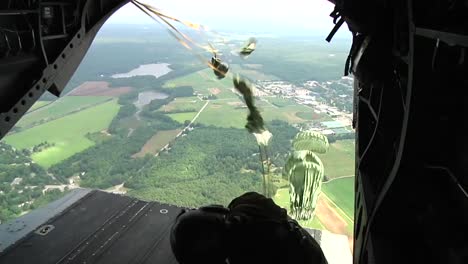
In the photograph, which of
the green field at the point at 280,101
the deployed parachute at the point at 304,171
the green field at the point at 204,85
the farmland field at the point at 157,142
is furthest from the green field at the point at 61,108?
the deployed parachute at the point at 304,171

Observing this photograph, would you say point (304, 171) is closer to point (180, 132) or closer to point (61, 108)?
point (180, 132)

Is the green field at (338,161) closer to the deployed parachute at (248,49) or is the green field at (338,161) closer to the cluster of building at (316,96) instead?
the cluster of building at (316,96)

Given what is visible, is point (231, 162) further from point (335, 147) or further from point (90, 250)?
point (90, 250)

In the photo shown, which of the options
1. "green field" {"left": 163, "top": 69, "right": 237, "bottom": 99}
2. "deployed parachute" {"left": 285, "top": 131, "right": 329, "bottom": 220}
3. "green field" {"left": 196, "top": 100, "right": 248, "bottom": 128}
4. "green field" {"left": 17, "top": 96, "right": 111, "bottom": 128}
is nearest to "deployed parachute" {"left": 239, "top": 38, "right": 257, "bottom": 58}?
"deployed parachute" {"left": 285, "top": 131, "right": 329, "bottom": 220}

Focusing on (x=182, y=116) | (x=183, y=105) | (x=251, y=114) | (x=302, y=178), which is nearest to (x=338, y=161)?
(x=302, y=178)

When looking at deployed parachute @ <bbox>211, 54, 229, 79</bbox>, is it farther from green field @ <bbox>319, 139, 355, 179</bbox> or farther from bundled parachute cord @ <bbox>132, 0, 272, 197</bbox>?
green field @ <bbox>319, 139, 355, 179</bbox>

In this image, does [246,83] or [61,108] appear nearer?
[246,83]
